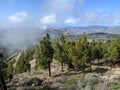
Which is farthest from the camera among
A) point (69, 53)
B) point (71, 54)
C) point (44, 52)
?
point (69, 53)

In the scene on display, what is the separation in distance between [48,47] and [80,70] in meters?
10.8

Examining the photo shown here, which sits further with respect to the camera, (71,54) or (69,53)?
(69,53)

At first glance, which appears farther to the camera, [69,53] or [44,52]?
[69,53]

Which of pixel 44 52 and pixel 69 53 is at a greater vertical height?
pixel 44 52

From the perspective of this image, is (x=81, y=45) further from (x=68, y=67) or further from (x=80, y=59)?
(x=68, y=67)

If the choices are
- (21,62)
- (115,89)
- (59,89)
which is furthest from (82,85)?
(21,62)

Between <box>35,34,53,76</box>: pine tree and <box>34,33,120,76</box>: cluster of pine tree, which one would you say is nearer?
<box>35,34,53,76</box>: pine tree

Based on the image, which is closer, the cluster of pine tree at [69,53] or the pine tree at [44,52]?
the pine tree at [44,52]

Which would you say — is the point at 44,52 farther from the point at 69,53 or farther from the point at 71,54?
the point at 69,53

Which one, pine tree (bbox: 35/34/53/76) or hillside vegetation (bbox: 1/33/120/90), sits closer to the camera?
pine tree (bbox: 35/34/53/76)

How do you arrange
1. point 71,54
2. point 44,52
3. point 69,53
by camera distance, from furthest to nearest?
point 69,53
point 71,54
point 44,52

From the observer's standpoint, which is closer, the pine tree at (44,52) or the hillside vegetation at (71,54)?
the pine tree at (44,52)

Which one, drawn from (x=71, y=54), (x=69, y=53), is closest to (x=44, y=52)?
(x=71, y=54)

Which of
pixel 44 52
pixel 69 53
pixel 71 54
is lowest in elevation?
pixel 71 54
